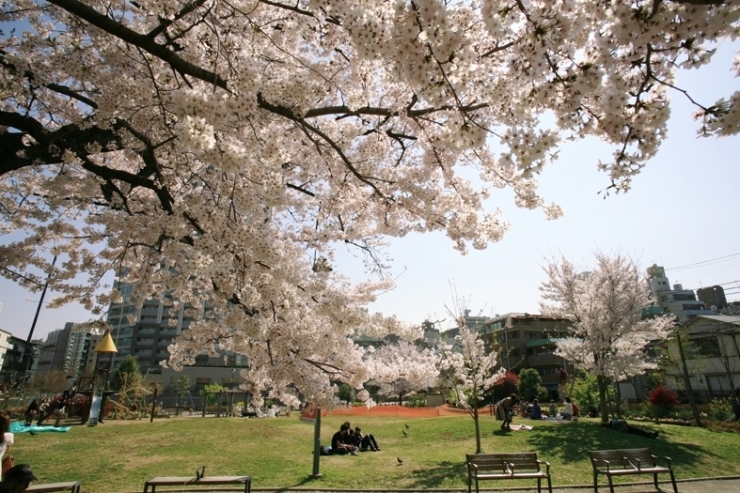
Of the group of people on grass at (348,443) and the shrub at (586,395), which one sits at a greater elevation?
the shrub at (586,395)

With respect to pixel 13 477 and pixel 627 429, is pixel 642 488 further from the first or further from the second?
pixel 13 477

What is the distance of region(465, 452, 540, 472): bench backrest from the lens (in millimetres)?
7668

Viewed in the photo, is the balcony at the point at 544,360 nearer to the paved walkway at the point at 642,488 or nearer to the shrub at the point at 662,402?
the shrub at the point at 662,402

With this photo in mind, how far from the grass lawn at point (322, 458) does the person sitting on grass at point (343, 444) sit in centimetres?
55

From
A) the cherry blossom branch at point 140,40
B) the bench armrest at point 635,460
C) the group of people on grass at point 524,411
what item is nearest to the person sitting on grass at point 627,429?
the group of people on grass at point 524,411

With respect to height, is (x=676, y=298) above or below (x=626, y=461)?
above

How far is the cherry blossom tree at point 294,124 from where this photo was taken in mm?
2814

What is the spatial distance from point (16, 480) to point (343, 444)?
852 cm

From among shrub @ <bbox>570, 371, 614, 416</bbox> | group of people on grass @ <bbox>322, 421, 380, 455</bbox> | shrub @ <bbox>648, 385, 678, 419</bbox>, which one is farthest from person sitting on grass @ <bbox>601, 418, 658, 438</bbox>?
shrub @ <bbox>570, 371, 614, 416</bbox>

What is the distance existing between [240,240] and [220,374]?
62.8m

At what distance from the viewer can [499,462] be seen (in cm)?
774

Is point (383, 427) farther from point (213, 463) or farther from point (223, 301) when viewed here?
point (223, 301)

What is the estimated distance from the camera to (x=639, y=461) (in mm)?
7875

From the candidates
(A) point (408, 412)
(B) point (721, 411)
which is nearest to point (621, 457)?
(B) point (721, 411)
